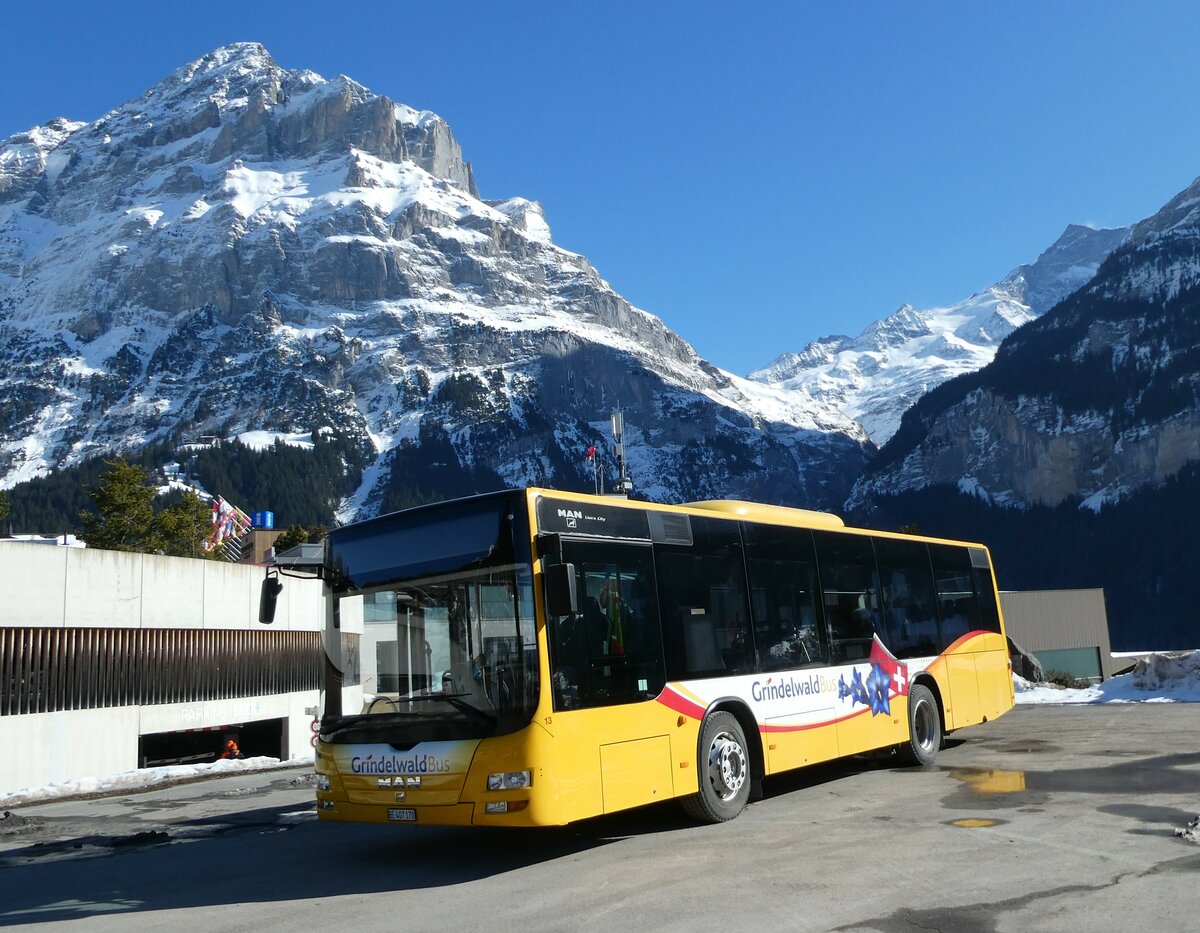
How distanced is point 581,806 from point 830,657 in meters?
4.46

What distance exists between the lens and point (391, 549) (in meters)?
8.99

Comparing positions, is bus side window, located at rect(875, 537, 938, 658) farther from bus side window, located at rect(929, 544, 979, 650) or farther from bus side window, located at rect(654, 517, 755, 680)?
bus side window, located at rect(654, 517, 755, 680)

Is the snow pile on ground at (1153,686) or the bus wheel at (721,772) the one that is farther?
the snow pile on ground at (1153,686)

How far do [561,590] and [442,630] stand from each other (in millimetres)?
1188

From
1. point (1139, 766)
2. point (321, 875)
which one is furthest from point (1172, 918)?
point (1139, 766)

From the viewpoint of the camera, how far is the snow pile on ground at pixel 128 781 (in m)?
17.8

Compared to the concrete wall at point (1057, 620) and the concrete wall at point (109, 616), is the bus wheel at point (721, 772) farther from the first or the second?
the concrete wall at point (1057, 620)

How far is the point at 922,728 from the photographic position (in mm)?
13312

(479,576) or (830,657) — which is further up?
(479,576)

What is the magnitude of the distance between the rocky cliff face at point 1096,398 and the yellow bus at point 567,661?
165066 mm

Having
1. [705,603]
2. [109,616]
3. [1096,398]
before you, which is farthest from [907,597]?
[1096,398]

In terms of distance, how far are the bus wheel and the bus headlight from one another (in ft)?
7.06

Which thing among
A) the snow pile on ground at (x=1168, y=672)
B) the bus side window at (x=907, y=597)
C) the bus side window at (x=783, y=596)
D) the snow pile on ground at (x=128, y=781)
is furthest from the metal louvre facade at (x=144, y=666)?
the snow pile on ground at (x=1168, y=672)

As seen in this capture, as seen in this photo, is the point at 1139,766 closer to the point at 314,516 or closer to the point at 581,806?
the point at 581,806
